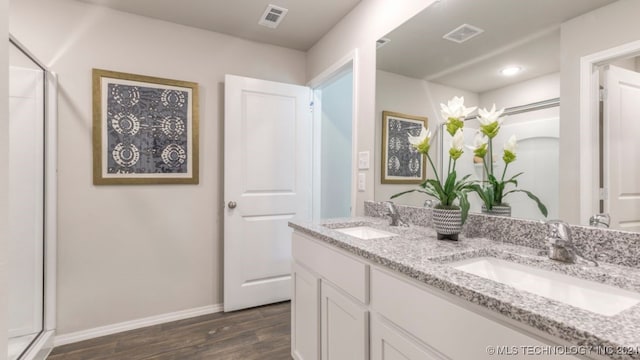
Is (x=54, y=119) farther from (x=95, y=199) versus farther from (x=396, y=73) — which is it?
(x=396, y=73)

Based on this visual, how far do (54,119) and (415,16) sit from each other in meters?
2.37

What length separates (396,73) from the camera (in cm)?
175

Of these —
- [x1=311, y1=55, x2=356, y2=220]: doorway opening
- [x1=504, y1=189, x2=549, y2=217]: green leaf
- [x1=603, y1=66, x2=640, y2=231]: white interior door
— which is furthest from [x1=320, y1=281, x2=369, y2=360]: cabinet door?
[x1=311, y1=55, x2=356, y2=220]: doorway opening

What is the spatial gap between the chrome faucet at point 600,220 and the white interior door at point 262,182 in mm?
1968

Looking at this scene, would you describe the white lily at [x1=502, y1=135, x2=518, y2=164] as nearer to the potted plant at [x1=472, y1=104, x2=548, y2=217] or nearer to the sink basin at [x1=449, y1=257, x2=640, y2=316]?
the potted plant at [x1=472, y1=104, x2=548, y2=217]

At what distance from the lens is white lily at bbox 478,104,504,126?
1.19m

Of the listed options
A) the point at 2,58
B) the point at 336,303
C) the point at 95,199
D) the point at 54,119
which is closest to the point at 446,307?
the point at 336,303

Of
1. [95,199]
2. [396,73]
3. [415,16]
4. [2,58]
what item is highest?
[415,16]

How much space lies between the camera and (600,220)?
956 mm

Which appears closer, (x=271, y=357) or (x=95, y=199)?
(x=271, y=357)

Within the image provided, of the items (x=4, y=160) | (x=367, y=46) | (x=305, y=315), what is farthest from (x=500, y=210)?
(x=4, y=160)

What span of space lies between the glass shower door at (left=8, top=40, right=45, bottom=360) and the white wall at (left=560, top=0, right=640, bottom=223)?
2.63 m

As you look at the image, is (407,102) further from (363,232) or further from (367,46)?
(363,232)

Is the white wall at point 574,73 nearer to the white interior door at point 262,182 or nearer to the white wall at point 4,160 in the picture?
the white wall at point 4,160
